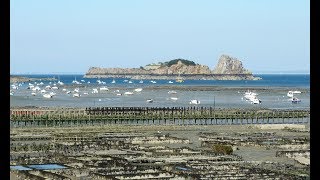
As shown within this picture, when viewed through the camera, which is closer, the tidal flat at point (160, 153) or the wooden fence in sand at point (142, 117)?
the tidal flat at point (160, 153)

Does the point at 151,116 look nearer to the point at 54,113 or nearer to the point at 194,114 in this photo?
the point at 194,114

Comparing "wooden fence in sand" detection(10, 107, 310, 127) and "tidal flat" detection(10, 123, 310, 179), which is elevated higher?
"wooden fence in sand" detection(10, 107, 310, 127)

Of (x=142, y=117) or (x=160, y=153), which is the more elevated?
(x=142, y=117)

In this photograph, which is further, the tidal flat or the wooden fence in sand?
the wooden fence in sand

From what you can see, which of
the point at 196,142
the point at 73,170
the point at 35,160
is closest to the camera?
the point at 73,170

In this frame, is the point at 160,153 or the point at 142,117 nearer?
the point at 160,153

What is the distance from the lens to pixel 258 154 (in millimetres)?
40438

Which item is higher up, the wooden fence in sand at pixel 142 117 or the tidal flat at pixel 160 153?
the wooden fence in sand at pixel 142 117

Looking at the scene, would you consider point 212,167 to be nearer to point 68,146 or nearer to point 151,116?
point 68,146

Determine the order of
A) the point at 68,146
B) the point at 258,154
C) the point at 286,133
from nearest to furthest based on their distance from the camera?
the point at 258,154 → the point at 68,146 → the point at 286,133

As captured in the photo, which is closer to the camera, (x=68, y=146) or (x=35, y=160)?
(x=35, y=160)
